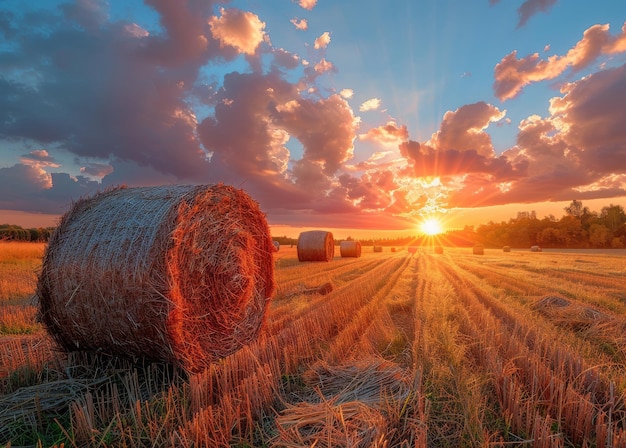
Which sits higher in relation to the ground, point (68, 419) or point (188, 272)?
point (188, 272)

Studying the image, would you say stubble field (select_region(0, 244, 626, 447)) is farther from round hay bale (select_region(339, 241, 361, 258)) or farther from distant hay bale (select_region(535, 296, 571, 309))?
round hay bale (select_region(339, 241, 361, 258))

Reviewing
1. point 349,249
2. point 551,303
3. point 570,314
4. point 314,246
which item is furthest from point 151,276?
point 349,249

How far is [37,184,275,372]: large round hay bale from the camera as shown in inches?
178

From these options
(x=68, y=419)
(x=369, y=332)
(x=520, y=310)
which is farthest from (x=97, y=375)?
(x=520, y=310)

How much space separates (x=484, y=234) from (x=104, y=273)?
290 feet

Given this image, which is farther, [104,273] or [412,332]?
[412,332]

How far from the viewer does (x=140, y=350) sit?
470 cm

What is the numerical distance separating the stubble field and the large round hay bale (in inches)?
18.1

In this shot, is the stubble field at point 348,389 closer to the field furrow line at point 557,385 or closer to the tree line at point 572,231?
the field furrow line at point 557,385

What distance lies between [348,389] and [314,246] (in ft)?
60.6

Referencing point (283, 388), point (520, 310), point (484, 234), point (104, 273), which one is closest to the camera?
point (283, 388)

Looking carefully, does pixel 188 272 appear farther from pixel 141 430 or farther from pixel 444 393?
pixel 444 393

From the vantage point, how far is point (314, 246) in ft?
73.7

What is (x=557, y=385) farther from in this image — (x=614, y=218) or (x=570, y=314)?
(x=614, y=218)
